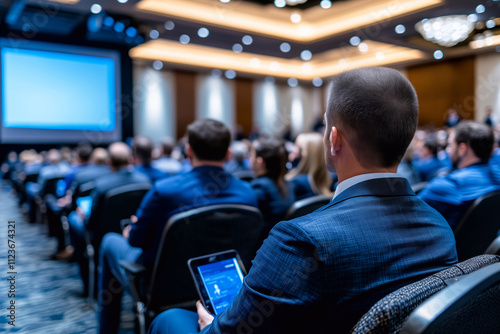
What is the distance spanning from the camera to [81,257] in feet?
9.98

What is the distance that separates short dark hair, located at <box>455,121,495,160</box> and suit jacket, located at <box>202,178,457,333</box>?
1799mm

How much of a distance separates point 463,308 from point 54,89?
30.5 feet

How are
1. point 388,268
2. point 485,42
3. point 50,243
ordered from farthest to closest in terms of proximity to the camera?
point 485,42
point 50,243
point 388,268

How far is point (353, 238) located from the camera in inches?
28.7

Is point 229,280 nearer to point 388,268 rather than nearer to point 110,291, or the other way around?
point 388,268

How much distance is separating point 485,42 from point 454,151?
11.3 m

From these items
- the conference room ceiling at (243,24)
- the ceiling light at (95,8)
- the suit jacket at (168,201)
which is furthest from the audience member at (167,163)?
the ceiling light at (95,8)

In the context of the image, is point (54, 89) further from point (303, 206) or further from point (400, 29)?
point (400, 29)

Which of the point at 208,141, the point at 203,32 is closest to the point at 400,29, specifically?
the point at 203,32

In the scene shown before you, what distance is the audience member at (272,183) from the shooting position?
92.4 inches

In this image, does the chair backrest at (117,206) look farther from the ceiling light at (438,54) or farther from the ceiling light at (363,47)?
the ceiling light at (438,54)

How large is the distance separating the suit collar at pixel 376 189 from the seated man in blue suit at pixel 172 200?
1.01 meters

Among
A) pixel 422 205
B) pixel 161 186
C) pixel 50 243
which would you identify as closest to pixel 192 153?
pixel 161 186

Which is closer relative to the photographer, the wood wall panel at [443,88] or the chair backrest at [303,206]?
the chair backrest at [303,206]
